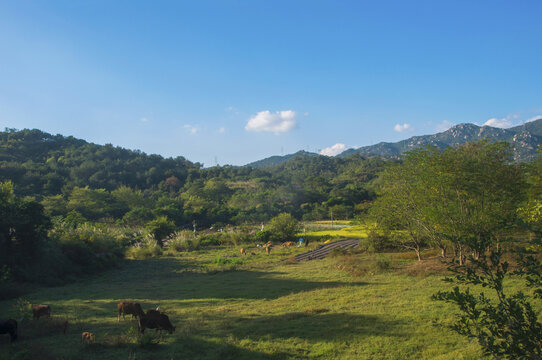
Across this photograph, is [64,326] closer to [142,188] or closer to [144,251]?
[144,251]

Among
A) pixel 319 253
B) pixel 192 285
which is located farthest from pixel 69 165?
pixel 192 285

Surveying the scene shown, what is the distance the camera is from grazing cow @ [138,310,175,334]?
757 centimetres

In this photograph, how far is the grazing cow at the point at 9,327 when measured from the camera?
6.94 meters

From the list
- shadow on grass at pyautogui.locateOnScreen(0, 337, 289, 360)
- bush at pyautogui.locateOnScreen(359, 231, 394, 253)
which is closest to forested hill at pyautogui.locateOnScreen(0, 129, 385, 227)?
bush at pyautogui.locateOnScreen(359, 231, 394, 253)

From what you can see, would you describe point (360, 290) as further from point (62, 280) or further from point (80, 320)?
point (62, 280)

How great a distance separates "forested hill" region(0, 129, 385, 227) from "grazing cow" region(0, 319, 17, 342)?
3294cm

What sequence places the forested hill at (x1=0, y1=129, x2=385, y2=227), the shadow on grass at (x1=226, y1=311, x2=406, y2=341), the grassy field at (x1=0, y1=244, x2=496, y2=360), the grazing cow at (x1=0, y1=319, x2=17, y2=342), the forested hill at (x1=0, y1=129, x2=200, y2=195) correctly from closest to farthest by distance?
the grassy field at (x1=0, y1=244, x2=496, y2=360) < the grazing cow at (x1=0, y1=319, x2=17, y2=342) < the shadow on grass at (x1=226, y1=311, x2=406, y2=341) < the forested hill at (x1=0, y1=129, x2=385, y2=227) < the forested hill at (x1=0, y1=129, x2=200, y2=195)

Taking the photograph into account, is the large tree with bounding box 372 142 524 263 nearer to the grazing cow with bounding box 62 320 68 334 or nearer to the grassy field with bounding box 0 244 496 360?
the grassy field with bounding box 0 244 496 360

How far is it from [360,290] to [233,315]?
5.42m

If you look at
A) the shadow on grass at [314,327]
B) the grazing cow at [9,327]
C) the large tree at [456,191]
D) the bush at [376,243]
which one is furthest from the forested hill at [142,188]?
the shadow on grass at [314,327]

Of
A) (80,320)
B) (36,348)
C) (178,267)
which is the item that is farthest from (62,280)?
(36,348)

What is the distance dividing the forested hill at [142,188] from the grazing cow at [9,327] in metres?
32.9

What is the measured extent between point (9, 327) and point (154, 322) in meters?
3.13

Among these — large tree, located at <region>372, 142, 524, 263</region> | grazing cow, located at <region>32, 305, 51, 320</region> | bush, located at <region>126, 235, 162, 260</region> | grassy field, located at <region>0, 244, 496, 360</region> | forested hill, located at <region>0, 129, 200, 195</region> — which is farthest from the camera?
forested hill, located at <region>0, 129, 200, 195</region>
